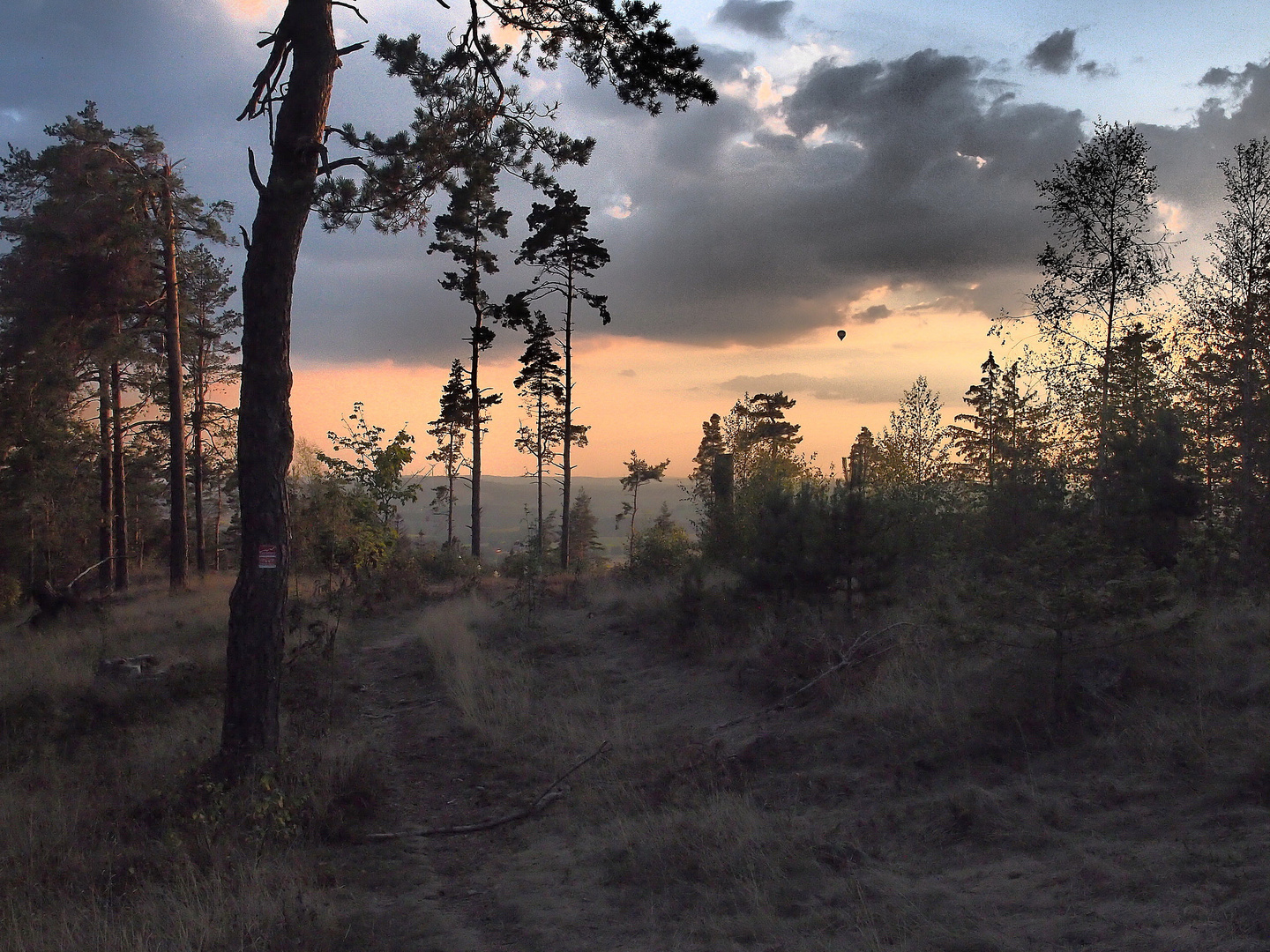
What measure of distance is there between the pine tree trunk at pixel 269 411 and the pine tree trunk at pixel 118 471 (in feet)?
70.4

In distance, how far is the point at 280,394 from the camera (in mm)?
7789

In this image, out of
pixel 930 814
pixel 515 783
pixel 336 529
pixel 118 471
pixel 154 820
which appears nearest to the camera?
pixel 930 814

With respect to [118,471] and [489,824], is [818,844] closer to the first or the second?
[489,824]

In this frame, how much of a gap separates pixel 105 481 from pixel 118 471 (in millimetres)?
680

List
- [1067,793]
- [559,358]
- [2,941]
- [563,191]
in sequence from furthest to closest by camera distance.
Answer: [559,358], [563,191], [1067,793], [2,941]

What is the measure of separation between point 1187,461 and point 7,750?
16.1 metres

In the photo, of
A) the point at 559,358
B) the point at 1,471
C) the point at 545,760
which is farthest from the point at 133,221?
the point at 545,760

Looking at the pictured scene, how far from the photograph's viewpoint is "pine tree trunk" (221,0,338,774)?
7684 millimetres

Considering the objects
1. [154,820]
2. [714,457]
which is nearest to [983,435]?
[714,457]

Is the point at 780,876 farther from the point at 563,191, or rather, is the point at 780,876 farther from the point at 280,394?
the point at 563,191

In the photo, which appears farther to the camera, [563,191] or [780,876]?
[563,191]

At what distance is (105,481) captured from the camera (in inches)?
1030

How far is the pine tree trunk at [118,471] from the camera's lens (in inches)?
1005

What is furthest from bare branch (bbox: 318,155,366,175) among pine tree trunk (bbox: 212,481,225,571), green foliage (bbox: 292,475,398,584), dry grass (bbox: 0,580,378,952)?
pine tree trunk (bbox: 212,481,225,571)
